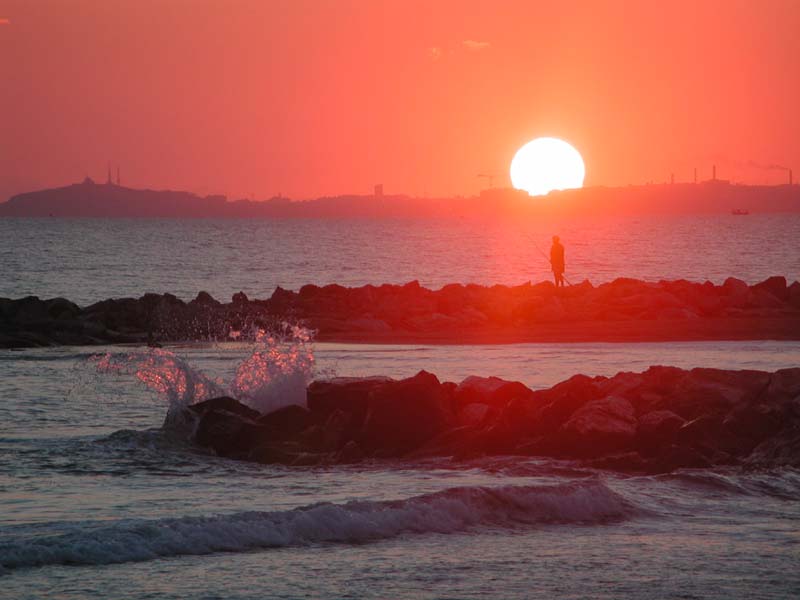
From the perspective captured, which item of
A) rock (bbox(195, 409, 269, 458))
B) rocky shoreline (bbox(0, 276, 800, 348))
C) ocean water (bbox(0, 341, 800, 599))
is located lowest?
ocean water (bbox(0, 341, 800, 599))

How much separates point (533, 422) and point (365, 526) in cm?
507

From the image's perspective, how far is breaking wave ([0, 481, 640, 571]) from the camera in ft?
31.2

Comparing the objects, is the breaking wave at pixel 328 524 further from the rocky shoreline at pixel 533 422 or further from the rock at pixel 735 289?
the rock at pixel 735 289

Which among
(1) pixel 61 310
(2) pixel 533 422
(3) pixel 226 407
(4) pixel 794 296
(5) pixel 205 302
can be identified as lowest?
(2) pixel 533 422

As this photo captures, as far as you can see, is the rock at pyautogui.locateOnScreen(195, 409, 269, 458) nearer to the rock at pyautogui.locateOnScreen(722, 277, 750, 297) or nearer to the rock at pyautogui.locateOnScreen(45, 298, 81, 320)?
the rock at pyautogui.locateOnScreen(45, 298, 81, 320)

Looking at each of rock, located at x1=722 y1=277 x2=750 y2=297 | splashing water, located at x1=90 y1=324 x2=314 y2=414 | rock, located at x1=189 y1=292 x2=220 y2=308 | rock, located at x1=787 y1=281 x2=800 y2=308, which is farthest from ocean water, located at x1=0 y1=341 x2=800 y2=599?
rock, located at x1=787 y1=281 x2=800 y2=308

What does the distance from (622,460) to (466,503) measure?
10.5 ft

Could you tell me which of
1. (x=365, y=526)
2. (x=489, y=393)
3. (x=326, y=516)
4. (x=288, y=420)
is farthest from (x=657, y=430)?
(x=326, y=516)

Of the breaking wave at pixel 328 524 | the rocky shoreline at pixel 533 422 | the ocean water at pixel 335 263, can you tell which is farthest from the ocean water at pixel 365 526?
the ocean water at pixel 335 263

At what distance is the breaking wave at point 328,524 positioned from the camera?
952cm

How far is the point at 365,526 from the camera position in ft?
34.4

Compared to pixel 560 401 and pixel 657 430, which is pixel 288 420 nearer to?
pixel 560 401

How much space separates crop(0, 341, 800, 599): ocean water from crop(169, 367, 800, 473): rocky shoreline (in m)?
0.50

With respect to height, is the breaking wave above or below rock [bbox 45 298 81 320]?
below
